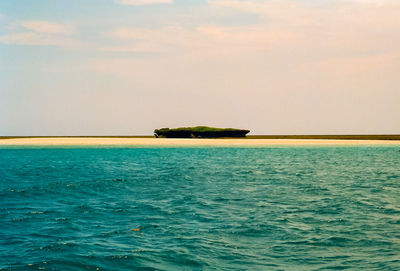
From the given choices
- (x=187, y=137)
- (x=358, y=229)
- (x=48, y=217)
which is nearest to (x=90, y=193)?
(x=48, y=217)

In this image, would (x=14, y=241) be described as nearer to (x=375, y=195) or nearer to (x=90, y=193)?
(x=90, y=193)

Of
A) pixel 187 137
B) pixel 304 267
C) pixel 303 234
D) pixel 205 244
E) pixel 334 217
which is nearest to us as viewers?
pixel 304 267

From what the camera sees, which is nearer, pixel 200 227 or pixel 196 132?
pixel 200 227

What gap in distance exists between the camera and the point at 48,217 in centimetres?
1789

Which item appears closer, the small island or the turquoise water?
the turquoise water

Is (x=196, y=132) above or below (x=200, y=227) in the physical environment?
above

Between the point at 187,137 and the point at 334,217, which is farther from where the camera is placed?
the point at 187,137

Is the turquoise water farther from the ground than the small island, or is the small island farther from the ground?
the small island

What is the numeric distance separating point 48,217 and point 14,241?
164 inches

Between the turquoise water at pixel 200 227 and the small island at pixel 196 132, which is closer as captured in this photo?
the turquoise water at pixel 200 227

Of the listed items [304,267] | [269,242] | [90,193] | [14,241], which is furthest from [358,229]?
[90,193]

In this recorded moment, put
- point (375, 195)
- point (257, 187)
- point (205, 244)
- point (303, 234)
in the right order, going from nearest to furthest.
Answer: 1. point (205, 244)
2. point (303, 234)
3. point (375, 195)
4. point (257, 187)

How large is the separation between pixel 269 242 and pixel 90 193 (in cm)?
1456

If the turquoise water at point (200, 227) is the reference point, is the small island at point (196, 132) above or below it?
above
